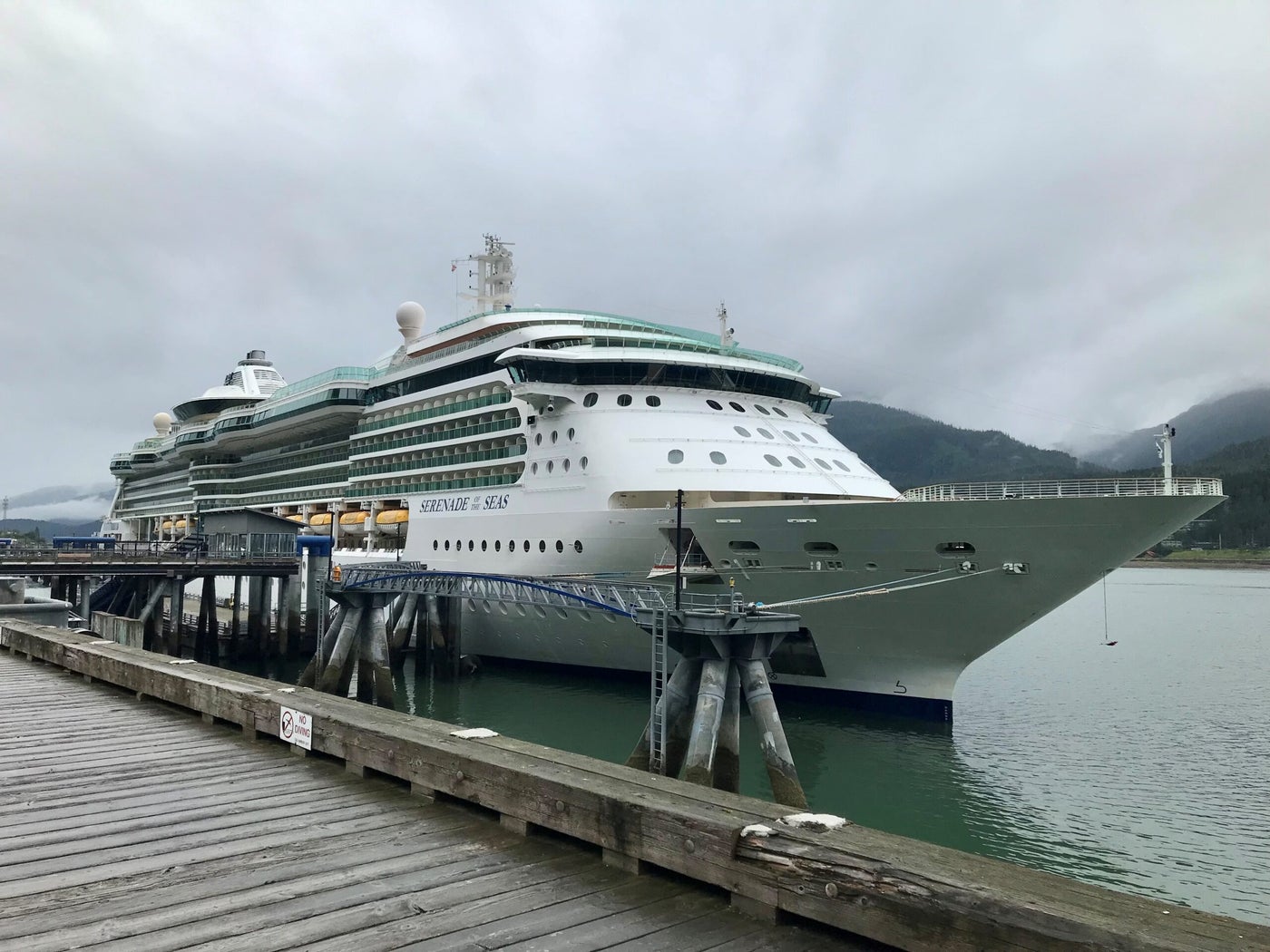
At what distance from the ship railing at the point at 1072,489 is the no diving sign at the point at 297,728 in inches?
522

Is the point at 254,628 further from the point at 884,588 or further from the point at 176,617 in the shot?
the point at 884,588

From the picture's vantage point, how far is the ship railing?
1548 cm

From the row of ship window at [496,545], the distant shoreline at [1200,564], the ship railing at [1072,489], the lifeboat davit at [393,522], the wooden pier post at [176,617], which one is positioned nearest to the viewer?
the ship railing at [1072,489]

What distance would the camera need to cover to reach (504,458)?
25422mm

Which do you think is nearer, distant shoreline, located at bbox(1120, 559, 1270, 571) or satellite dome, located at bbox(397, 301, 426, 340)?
satellite dome, located at bbox(397, 301, 426, 340)

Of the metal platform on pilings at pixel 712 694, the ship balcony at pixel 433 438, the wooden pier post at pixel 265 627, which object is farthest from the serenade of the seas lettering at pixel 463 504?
the metal platform on pilings at pixel 712 694

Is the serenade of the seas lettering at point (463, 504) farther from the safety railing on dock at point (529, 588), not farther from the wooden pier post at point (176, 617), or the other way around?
the wooden pier post at point (176, 617)

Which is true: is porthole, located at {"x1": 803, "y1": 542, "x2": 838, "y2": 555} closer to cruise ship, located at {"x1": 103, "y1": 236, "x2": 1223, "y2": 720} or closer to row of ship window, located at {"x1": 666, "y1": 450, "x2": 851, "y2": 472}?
cruise ship, located at {"x1": 103, "y1": 236, "x2": 1223, "y2": 720}

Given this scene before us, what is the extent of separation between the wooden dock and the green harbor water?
10211 mm

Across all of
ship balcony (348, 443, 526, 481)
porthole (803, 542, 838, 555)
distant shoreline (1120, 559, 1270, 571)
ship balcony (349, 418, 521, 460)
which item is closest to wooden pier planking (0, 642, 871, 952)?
porthole (803, 542, 838, 555)

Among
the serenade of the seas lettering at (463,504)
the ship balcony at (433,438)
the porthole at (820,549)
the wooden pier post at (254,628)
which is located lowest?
the wooden pier post at (254,628)

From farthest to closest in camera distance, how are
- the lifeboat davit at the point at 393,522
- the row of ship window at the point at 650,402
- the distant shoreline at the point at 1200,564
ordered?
the distant shoreline at the point at 1200,564 < the lifeboat davit at the point at 393,522 < the row of ship window at the point at 650,402

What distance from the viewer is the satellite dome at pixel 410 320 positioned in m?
36.3

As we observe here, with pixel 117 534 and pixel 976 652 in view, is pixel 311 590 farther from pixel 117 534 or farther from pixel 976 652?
pixel 117 534
